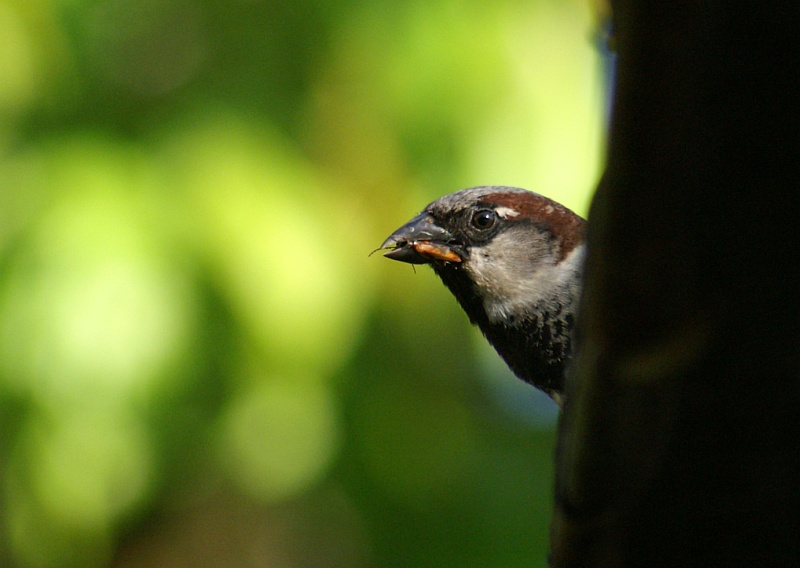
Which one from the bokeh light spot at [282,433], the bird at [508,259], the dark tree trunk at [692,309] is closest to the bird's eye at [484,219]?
the bird at [508,259]

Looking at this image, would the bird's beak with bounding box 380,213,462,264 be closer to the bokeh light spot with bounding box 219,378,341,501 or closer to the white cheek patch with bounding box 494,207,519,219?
the white cheek patch with bounding box 494,207,519,219

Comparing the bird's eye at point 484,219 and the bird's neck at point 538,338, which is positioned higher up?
the bird's eye at point 484,219

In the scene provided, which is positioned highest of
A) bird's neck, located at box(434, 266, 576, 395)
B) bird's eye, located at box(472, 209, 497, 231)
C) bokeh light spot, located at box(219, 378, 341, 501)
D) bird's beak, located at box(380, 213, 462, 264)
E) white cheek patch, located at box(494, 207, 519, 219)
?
white cheek patch, located at box(494, 207, 519, 219)

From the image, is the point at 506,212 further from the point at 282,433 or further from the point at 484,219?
the point at 282,433

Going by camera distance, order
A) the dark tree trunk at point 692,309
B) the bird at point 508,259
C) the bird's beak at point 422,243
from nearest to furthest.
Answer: the dark tree trunk at point 692,309, the bird at point 508,259, the bird's beak at point 422,243

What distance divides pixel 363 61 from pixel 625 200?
1.93 m

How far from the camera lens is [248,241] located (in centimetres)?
230

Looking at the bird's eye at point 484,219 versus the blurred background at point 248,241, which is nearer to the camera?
the blurred background at point 248,241

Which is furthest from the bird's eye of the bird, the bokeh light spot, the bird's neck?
the bokeh light spot

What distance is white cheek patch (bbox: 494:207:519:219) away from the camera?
246 centimetres

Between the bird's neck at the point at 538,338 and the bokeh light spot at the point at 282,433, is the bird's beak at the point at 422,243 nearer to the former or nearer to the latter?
the bird's neck at the point at 538,338

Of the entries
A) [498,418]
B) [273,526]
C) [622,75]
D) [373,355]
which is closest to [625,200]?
[622,75]

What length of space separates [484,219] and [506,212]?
60 mm

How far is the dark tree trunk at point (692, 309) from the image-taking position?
25.1 inches
